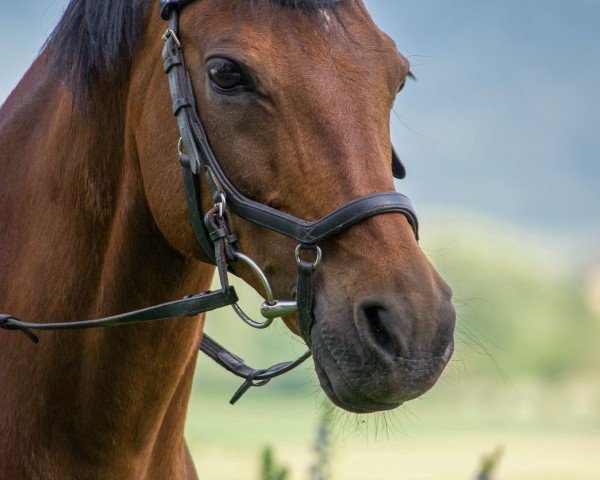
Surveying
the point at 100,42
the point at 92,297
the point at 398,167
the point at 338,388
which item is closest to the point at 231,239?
the point at 338,388

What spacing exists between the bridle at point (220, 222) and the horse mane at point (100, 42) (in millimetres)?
216

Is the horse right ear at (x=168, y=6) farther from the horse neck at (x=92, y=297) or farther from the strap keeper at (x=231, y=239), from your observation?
the strap keeper at (x=231, y=239)

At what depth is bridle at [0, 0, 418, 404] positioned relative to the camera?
8.98ft

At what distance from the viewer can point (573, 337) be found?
1334 cm

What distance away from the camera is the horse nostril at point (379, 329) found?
A: 2564 millimetres

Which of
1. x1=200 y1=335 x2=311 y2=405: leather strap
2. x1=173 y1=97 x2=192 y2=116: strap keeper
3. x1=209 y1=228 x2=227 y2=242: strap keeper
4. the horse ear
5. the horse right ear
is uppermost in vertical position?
the horse right ear

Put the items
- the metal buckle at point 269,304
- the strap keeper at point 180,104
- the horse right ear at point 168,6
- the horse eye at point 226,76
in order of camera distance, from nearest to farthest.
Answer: the metal buckle at point 269,304 → the horse eye at point 226,76 → the strap keeper at point 180,104 → the horse right ear at point 168,6

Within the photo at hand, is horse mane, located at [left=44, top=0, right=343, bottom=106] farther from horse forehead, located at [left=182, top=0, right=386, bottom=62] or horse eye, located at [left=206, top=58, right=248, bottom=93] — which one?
horse eye, located at [left=206, top=58, right=248, bottom=93]

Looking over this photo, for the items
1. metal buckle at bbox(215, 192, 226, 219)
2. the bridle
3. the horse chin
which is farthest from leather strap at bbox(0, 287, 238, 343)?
the horse chin

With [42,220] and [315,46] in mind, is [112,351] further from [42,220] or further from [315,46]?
[315,46]

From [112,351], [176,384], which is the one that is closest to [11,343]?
[112,351]

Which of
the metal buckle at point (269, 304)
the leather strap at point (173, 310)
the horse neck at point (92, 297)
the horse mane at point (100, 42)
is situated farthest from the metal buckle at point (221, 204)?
the horse mane at point (100, 42)

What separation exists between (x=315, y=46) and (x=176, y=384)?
146cm

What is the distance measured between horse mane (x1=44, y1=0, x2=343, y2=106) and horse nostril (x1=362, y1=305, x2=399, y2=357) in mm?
1478
